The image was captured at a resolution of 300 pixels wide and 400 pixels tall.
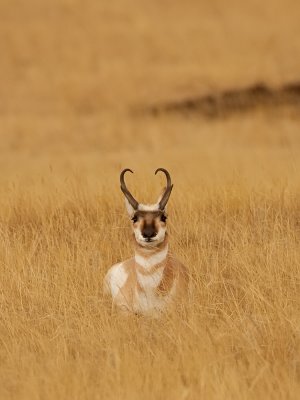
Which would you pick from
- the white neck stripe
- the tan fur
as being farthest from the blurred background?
the white neck stripe

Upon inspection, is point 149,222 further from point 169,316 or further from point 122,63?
point 122,63

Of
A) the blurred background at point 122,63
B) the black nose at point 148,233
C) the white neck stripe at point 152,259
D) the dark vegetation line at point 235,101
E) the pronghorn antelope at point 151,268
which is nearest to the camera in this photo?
the black nose at point 148,233

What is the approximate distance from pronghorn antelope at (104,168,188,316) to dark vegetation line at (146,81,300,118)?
68.8ft

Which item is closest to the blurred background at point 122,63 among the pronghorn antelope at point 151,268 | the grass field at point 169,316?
the grass field at point 169,316

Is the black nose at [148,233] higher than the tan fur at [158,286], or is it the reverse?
the black nose at [148,233]

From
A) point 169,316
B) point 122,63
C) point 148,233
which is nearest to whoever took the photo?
point 148,233

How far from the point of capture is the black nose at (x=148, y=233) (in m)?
6.07

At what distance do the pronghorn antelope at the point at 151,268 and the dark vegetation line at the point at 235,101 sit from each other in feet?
68.8

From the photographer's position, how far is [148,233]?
19.9 feet

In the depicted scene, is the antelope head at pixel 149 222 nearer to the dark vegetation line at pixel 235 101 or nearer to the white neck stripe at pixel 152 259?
the white neck stripe at pixel 152 259

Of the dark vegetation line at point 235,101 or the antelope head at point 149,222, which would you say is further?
the dark vegetation line at point 235,101

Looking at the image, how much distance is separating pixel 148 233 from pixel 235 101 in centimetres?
2230

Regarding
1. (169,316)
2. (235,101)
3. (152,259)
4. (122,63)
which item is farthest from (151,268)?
(122,63)

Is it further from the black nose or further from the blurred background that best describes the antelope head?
the blurred background
